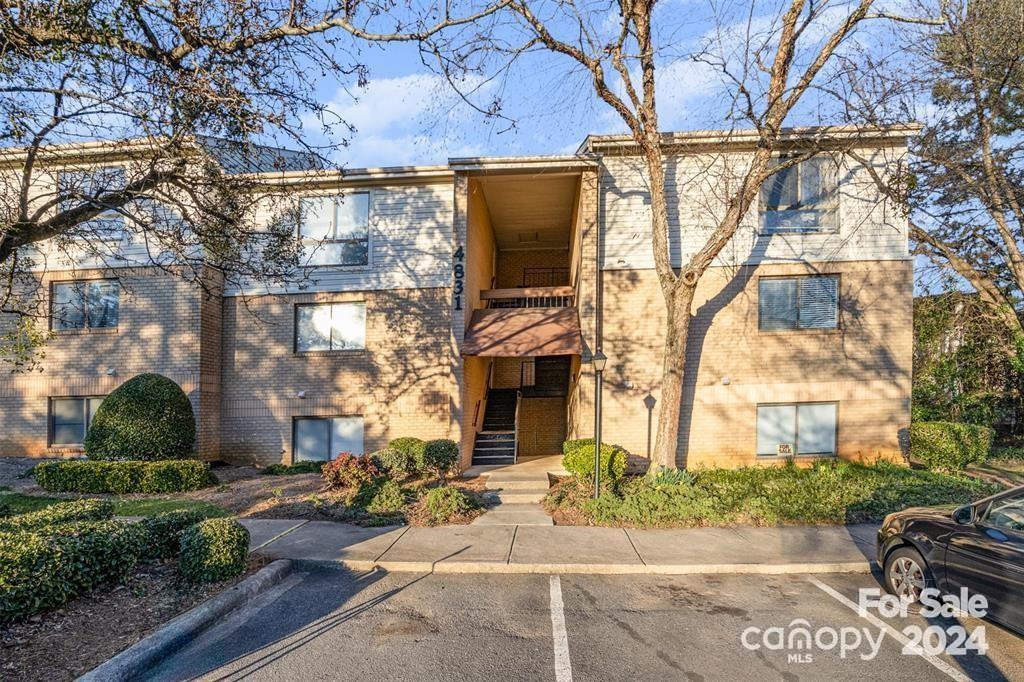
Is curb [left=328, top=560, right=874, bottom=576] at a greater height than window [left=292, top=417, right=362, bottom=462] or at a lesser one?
lesser

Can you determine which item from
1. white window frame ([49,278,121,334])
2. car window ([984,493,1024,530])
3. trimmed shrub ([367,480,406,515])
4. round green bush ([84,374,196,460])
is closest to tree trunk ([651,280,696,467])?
trimmed shrub ([367,480,406,515])

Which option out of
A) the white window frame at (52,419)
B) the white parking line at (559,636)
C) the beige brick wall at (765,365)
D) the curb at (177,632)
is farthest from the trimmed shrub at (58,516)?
the beige brick wall at (765,365)

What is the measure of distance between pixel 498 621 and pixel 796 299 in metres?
11.1

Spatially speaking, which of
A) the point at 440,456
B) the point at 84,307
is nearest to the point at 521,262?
the point at 440,456

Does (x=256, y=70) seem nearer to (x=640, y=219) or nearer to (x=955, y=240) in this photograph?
(x=640, y=219)

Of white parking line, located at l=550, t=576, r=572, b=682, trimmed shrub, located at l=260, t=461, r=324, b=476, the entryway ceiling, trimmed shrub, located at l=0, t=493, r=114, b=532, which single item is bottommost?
trimmed shrub, located at l=260, t=461, r=324, b=476

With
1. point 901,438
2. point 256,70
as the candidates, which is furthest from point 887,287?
point 256,70

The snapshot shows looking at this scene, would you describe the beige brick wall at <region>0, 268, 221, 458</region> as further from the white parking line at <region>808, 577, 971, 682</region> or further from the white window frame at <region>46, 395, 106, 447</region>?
the white parking line at <region>808, 577, 971, 682</region>

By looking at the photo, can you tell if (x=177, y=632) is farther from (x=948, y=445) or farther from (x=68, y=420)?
(x=948, y=445)

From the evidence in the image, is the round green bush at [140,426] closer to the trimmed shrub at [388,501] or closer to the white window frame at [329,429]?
the white window frame at [329,429]

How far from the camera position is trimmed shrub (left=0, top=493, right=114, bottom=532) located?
4.99 m

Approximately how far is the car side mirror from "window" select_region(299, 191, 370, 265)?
1208 centimetres

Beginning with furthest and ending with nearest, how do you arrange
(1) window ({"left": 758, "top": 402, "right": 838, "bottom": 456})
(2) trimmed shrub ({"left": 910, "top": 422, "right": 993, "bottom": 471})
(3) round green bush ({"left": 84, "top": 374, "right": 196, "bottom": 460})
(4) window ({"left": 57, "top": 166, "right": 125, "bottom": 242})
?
(1) window ({"left": 758, "top": 402, "right": 838, "bottom": 456})
(2) trimmed shrub ({"left": 910, "top": 422, "right": 993, "bottom": 471})
(3) round green bush ({"left": 84, "top": 374, "right": 196, "bottom": 460})
(4) window ({"left": 57, "top": 166, "right": 125, "bottom": 242})

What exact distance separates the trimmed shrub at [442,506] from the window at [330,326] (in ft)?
17.8
